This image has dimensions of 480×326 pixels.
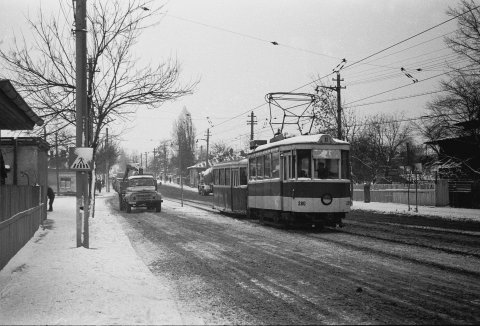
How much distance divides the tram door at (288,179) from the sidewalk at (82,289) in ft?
21.1

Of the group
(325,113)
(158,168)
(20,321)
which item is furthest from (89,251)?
(158,168)

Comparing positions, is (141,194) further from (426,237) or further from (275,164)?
(426,237)

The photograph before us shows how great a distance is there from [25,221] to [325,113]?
102 feet

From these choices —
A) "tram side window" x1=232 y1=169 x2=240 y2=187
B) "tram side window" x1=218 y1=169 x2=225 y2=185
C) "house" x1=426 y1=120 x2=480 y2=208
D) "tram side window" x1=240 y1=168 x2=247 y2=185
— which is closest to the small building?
"tram side window" x1=218 y1=169 x2=225 y2=185

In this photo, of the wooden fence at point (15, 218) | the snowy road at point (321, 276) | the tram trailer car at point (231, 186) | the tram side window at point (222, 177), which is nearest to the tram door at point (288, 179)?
the snowy road at point (321, 276)

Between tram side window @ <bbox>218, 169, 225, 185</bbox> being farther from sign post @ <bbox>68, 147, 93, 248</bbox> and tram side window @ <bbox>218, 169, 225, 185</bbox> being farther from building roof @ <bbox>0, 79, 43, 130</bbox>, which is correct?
building roof @ <bbox>0, 79, 43, 130</bbox>

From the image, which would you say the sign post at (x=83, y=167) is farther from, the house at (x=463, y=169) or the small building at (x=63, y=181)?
the small building at (x=63, y=181)

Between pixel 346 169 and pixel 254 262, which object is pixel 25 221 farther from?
pixel 346 169

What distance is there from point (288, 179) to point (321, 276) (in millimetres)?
8482

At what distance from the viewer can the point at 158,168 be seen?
155500 millimetres

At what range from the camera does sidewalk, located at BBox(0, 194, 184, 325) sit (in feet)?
20.1

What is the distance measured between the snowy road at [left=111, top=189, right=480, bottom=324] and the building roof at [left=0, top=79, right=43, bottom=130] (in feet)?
13.1

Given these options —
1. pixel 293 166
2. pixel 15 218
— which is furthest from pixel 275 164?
pixel 15 218

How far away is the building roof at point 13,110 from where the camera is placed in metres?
8.26
